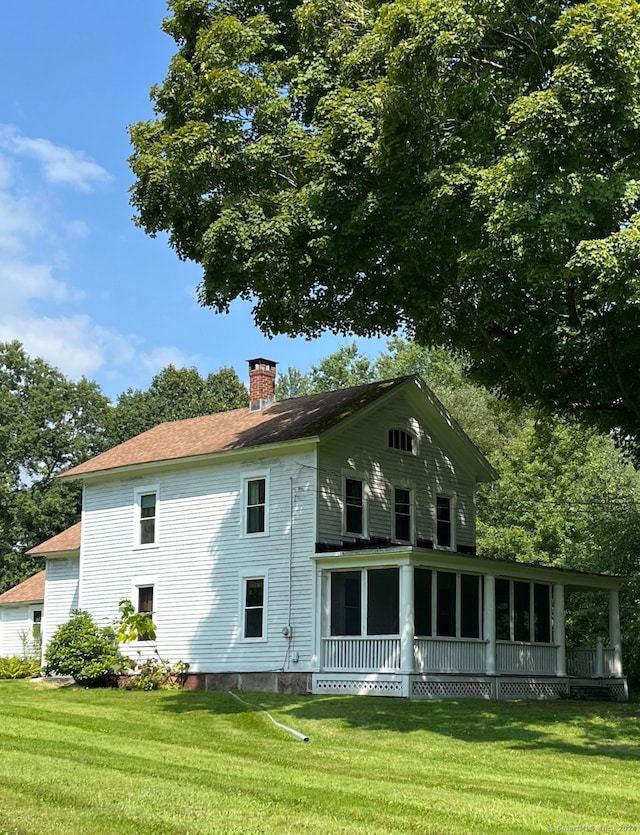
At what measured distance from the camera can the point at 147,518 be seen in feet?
98.9

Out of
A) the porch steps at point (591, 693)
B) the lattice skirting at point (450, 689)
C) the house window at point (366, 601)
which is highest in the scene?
the house window at point (366, 601)

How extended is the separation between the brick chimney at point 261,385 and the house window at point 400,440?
4.59 meters

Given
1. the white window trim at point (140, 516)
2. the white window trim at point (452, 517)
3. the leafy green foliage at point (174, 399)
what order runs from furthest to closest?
the leafy green foliage at point (174, 399)
the white window trim at point (140, 516)
the white window trim at point (452, 517)

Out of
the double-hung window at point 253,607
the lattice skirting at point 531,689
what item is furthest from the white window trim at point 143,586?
the lattice skirting at point 531,689

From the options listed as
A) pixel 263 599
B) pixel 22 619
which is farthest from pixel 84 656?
pixel 22 619

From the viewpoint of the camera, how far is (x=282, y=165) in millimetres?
20484

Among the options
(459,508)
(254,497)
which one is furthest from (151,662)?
(459,508)

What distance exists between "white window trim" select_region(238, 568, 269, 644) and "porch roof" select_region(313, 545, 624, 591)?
184 centimetres

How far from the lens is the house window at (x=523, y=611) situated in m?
27.0

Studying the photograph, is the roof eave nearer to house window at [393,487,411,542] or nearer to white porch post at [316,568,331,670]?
white porch post at [316,568,331,670]

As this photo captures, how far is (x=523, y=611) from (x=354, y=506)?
5264 millimetres

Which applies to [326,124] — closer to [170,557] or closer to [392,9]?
[392,9]

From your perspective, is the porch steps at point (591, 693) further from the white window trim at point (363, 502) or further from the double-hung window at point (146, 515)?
the double-hung window at point (146, 515)

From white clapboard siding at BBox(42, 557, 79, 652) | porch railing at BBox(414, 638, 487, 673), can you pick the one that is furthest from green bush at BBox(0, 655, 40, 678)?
porch railing at BBox(414, 638, 487, 673)
